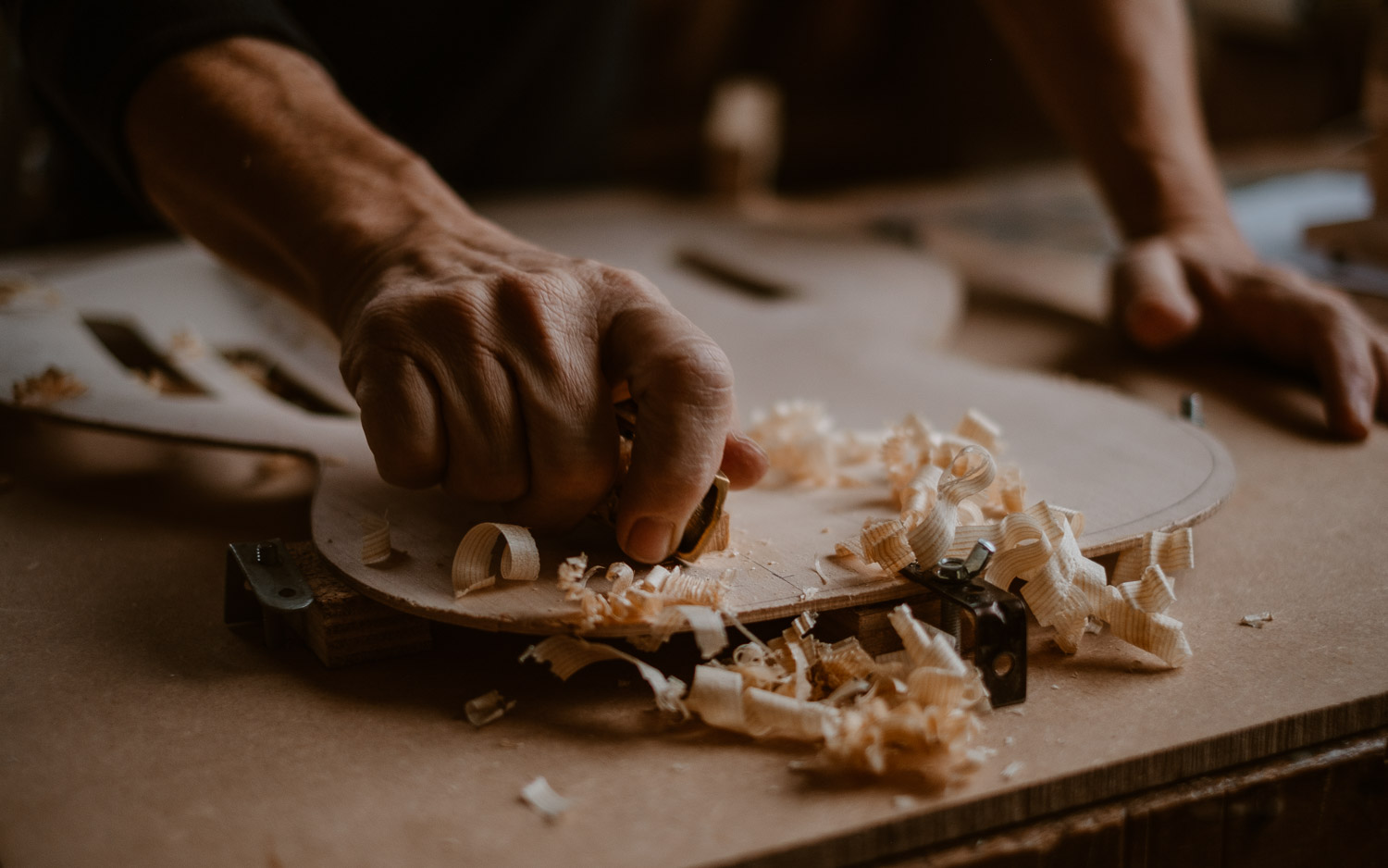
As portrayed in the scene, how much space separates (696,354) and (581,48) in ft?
5.85

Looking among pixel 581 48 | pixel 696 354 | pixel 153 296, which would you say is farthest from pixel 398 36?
pixel 696 354

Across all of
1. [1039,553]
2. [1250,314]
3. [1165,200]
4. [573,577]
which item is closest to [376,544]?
[573,577]

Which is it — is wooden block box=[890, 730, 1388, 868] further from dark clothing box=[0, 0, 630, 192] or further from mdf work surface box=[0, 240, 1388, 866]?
dark clothing box=[0, 0, 630, 192]

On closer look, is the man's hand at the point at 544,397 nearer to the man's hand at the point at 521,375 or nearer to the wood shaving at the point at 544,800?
the man's hand at the point at 521,375

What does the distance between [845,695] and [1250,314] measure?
96cm

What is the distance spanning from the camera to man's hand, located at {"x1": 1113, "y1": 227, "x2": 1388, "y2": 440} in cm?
125

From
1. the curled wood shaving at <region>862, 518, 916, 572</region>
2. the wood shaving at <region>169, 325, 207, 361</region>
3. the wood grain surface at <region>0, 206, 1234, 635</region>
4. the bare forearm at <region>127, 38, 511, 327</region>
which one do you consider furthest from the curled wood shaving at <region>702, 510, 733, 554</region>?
the wood shaving at <region>169, 325, 207, 361</region>

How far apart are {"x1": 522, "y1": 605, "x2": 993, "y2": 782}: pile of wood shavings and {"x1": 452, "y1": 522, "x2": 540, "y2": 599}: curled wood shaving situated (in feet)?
0.20

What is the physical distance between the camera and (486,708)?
753 mm

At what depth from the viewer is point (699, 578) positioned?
31.5 inches

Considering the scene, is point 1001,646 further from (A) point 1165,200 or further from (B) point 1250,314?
(A) point 1165,200

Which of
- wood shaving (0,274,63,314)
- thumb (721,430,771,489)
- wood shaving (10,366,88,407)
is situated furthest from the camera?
wood shaving (0,274,63,314)

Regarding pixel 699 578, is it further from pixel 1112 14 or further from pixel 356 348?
pixel 1112 14

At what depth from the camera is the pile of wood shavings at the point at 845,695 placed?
68 centimetres
